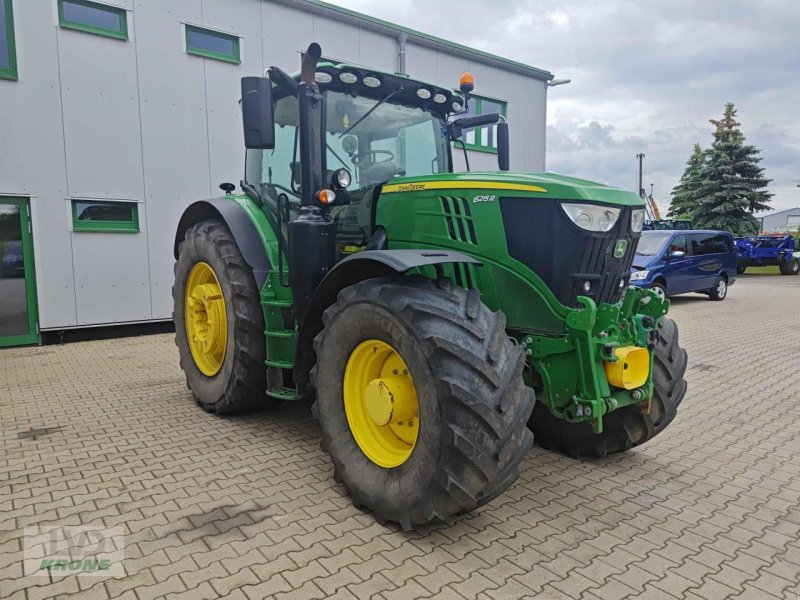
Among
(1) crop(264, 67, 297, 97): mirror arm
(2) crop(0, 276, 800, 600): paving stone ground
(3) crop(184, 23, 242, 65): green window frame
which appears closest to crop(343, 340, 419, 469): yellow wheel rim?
(2) crop(0, 276, 800, 600): paving stone ground

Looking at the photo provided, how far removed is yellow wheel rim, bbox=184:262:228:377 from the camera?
4.65m

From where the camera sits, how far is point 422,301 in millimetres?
2811

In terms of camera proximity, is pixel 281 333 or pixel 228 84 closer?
pixel 281 333

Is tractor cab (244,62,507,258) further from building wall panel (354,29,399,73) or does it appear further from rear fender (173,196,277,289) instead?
building wall panel (354,29,399,73)

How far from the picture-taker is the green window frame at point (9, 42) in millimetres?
7406

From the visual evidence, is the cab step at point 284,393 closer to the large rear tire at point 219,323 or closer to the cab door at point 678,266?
the large rear tire at point 219,323

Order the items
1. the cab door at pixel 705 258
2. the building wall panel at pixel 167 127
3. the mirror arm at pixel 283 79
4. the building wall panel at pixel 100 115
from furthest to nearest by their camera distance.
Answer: the cab door at pixel 705 258
the building wall panel at pixel 167 127
the building wall panel at pixel 100 115
the mirror arm at pixel 283 79

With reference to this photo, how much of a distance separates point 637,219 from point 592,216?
49 centimetres

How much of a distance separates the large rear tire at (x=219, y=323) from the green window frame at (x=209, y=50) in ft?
16.0

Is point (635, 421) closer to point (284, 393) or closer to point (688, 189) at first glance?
point (284, 393)

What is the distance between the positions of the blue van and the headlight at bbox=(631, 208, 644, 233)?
27.6ft

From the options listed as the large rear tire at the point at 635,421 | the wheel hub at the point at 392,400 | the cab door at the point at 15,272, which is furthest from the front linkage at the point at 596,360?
the cab door at the point at 15,272

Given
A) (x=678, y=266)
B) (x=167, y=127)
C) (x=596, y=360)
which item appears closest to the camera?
(x=596, y=360)

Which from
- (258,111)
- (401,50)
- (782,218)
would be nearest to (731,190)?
(401,50)
